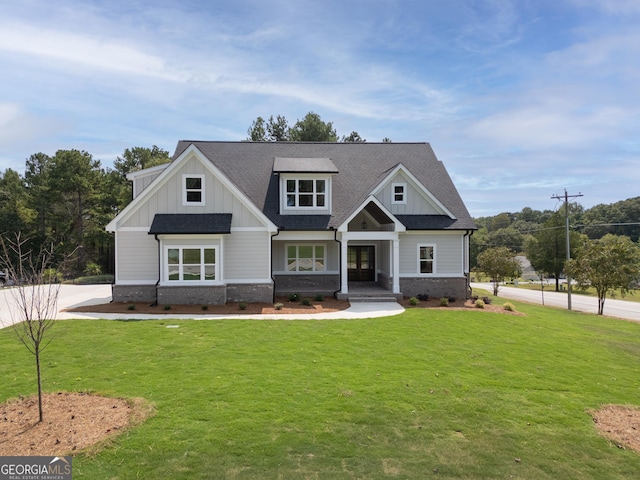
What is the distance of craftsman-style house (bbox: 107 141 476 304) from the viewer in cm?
1781

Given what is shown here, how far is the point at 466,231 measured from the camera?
21.3 m

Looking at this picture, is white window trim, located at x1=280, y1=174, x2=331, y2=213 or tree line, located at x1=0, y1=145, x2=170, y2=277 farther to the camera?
tree line, located at x1=0, y1=145, x2=170, y2=277

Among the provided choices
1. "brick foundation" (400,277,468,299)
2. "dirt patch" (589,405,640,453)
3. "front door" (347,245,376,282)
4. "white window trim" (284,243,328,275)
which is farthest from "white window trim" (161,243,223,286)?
"dirt patch" (589,405,640,453)

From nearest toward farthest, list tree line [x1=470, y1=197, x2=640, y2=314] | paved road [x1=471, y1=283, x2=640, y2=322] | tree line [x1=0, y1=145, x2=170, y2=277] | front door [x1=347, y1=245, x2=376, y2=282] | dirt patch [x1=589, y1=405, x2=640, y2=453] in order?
1. dirt patch [x1=589, y1=405, x2=640, y2=453]
2. tree line [x1=470, y1=197, x2=640, y2=314]
3. front door [x1=347, y1=245, x2=376, y2=282]
4. paved road [x1=471, y1=283, x2=640, y2=322]
5. tree line [x1=0, y1=145, x2=170, y2=277]

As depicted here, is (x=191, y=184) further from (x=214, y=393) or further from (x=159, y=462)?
(x=159, y=462)

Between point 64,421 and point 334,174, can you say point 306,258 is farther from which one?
point 64,421

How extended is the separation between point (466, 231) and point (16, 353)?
2026 cm

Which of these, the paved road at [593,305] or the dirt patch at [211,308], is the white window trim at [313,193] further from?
the paved road at [593,305]

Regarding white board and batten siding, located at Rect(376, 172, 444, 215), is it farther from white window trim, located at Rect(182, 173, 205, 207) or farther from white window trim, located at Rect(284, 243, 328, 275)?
white window trim, located at Rect(182, 173, 205, 207)

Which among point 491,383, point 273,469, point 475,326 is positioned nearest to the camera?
point 273,469

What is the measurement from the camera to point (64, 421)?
20.9ft

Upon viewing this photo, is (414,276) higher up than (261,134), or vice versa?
(261,134)

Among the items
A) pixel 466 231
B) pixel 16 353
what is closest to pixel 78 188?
pixel 16 353

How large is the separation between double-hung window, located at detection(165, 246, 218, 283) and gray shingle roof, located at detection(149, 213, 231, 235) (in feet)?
3.06
